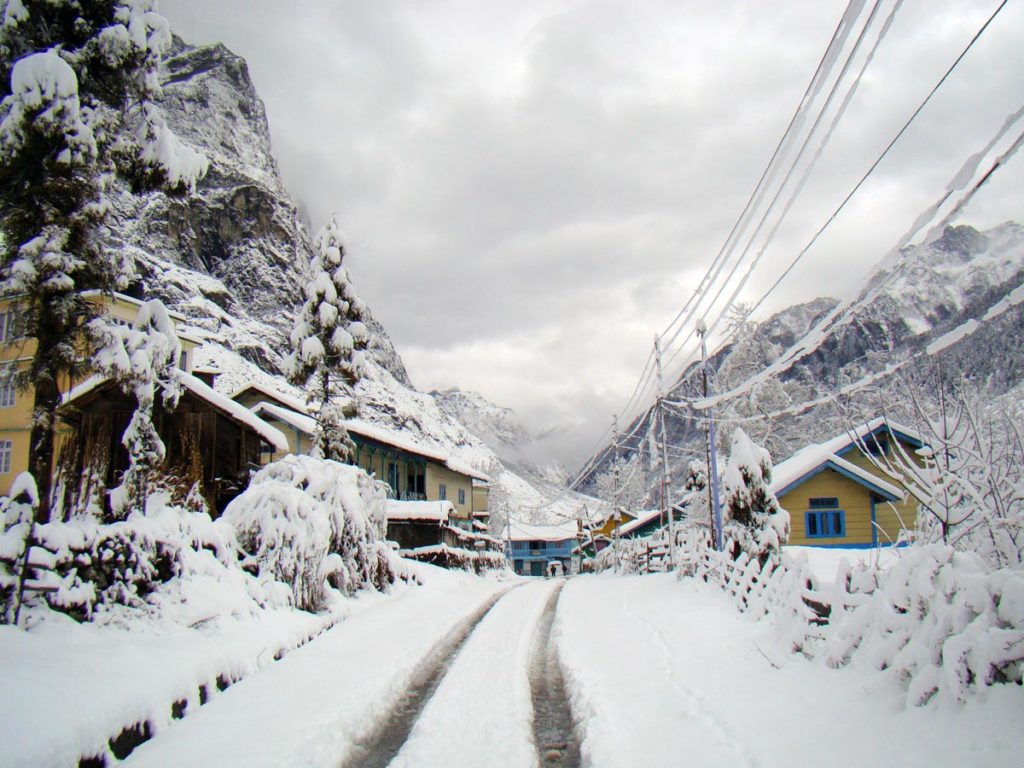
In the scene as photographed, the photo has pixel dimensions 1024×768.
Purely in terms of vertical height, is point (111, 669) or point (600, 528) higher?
point (111, 669)

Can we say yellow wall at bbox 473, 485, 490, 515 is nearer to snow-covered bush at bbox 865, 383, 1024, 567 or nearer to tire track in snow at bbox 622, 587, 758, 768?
tire track in snow at bbox 622, 587, 758, 768

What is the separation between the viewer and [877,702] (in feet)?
18.5

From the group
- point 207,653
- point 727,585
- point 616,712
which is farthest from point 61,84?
point 727,585

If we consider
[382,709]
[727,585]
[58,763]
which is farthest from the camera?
[727,585]

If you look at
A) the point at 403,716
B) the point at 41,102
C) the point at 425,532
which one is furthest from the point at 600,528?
the point at 41,102

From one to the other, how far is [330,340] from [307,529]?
12635 mm

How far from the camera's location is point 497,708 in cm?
745

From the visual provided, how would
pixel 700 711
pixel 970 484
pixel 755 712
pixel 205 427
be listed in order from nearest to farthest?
pixel 755 712 < pixel 700 711 < pixel 970 484 < pixel 205 427

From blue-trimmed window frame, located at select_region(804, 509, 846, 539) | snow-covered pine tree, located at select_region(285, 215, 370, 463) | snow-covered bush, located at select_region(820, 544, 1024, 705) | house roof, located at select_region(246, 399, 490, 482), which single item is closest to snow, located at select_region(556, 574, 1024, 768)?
snow-covered bush, located at select_region(820, 544, 1024, 705)

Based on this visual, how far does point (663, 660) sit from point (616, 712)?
2.88 meters

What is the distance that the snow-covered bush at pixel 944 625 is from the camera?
4.78 m

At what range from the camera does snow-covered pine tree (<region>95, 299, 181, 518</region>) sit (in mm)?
10062

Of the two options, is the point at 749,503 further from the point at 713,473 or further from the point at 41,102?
the point at 41,102

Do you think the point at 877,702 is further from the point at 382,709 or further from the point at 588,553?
the point at 588,553
